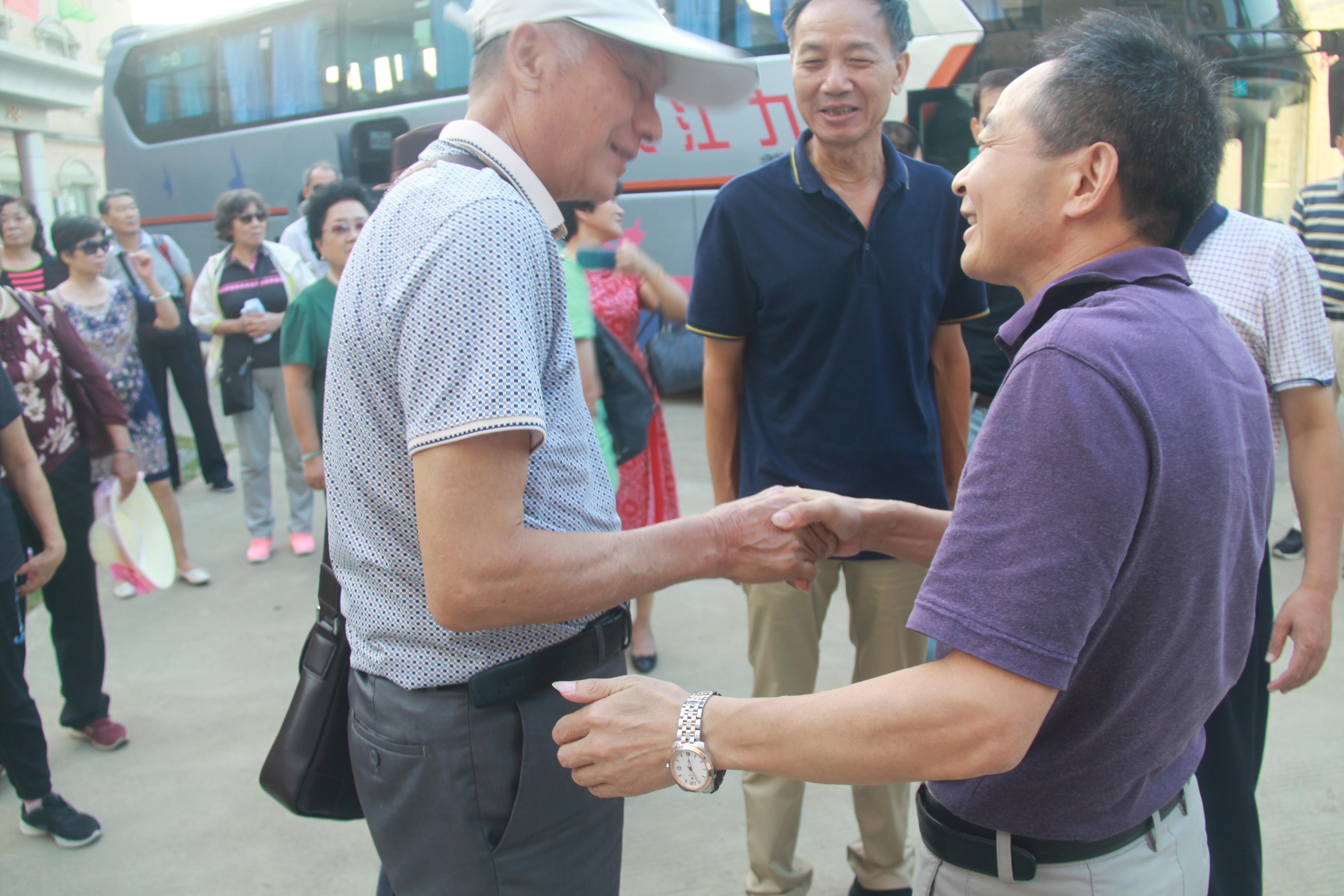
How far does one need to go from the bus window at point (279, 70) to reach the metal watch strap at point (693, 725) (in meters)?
9.83

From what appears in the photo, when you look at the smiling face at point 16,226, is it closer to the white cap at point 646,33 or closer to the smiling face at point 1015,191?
the white cap at point 646,33

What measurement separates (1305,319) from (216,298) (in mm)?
5025

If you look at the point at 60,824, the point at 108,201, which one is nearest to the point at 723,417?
the point at 60,824

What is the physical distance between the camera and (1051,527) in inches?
33.6

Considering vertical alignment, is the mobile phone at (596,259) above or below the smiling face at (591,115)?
below

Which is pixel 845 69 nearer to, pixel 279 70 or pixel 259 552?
pixel 259 552

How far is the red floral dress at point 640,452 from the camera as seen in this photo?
3.36 m

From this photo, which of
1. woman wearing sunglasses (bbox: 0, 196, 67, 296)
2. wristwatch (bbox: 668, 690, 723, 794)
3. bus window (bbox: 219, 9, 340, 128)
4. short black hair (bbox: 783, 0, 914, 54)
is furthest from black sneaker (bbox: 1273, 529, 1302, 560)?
bus window (bbox: 219, 9, 340, 128)

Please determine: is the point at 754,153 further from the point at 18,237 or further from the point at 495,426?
the point at 495,426

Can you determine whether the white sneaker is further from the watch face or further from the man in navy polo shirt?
the watch face

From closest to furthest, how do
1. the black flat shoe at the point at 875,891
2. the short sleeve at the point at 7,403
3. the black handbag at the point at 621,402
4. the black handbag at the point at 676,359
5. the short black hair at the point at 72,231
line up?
the black flat shoe at the point at 875,891 < the short sleeve at the point at 7,403 < the black handbag at the point at 676,359 < the black handbag at the point at 621,402 < the short black hair at the point at 72,231

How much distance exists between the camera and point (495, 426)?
3.17 feet

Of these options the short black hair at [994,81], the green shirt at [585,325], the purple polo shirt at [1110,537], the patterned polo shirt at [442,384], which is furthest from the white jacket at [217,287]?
the purple polo shirt at [1110,537]

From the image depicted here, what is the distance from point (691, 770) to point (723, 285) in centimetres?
145
